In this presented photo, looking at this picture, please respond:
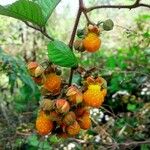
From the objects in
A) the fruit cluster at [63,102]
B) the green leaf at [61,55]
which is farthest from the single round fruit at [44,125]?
the green leaf at [61,55]

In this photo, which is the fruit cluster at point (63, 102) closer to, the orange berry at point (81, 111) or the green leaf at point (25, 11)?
the orange berry at point (81, 111)

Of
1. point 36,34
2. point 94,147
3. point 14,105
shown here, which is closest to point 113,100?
point 14,105

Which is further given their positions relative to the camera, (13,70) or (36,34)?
(36,34)

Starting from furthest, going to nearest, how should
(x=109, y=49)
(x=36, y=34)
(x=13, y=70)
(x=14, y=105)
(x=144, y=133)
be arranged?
1. (x=109, y=49)
2. (x=36, y=34)
3. (x=14, y=105)
4. (x=144, y=133)
5. (x=13, y=70)

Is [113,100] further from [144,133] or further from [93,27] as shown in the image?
[93,27]

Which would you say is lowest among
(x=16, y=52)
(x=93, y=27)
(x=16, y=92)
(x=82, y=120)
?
(x=16, y=92)

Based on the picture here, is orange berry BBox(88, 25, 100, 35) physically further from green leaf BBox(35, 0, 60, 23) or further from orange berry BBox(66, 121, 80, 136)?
orange berry BBox(66, 121, 80, 136)

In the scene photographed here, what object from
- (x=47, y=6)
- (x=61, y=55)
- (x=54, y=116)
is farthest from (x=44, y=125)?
(x=47, y=6)
